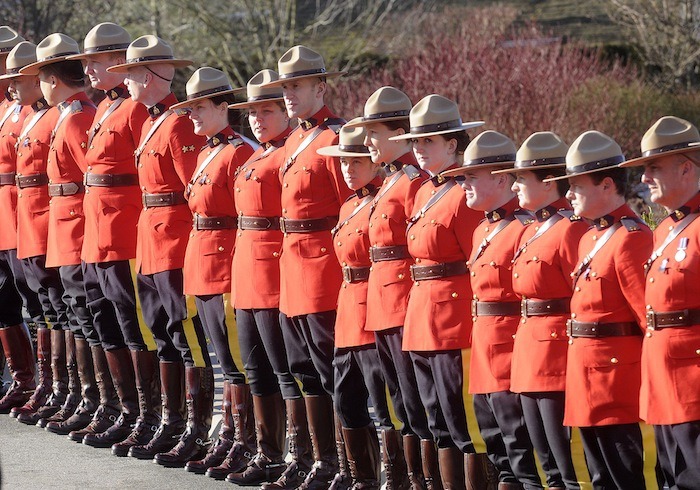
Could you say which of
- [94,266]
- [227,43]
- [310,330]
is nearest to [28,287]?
[94,266]

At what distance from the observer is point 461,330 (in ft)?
Answer: 23.1

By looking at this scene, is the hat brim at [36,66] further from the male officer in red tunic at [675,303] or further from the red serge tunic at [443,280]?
the male officer in red tunic at [675,303]

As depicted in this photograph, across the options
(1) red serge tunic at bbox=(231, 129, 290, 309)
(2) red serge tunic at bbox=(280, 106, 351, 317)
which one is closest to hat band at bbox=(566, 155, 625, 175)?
(2) red serge tunic at bbox=(280, 106, 351, 317)

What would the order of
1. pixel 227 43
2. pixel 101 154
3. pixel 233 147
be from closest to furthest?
pixel 233 147 → pixel 101 154 → pixel 227 43

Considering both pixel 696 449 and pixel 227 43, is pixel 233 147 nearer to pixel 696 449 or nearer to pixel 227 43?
pixel 696 449

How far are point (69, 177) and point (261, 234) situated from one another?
1794 millimetres

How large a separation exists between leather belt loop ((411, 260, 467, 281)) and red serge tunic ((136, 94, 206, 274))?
6.97ft

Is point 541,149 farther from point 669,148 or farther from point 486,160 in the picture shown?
point 669,148

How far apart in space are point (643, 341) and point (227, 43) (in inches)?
866

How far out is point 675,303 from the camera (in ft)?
19.5

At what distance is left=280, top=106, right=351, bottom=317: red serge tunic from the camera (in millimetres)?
7906

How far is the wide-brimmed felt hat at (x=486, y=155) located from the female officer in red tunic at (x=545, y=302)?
21 cm

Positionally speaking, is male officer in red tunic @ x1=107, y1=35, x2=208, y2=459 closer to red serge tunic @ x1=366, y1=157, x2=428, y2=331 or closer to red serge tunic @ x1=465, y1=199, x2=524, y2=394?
red serge tunic @ x1=366, y1=157, x2=428, y2=331

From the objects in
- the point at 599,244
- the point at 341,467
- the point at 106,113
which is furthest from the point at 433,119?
the point at 106,113
